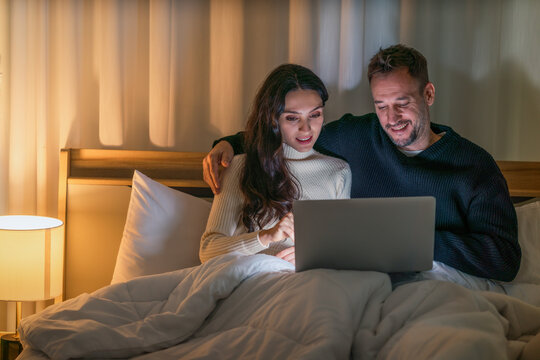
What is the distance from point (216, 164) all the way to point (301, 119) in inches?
13.4

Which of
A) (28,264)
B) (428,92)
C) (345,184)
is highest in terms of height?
(428,92)

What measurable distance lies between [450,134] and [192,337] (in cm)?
119

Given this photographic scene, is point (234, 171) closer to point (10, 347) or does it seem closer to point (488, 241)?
point (488, 241)

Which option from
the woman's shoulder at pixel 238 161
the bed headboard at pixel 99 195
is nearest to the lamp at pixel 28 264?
the bed headboard at pixel 99 195

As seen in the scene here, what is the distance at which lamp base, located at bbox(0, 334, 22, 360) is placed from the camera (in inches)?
80.1

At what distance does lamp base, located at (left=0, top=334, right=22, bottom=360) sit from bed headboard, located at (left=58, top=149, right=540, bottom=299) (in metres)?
0.34

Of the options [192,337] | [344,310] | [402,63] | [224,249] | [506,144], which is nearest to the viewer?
[344,310]

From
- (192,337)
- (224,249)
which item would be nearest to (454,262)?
(224,249)

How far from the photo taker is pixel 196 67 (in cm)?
242

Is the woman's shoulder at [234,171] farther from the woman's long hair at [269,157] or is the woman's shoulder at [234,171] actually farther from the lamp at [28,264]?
the lamp at [28,264]

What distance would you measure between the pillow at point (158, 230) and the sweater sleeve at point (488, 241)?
867mm

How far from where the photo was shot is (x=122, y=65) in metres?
2.43

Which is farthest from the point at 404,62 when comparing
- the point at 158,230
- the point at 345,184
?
the point at 158,230

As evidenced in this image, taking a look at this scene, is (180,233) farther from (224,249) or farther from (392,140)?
(392,140)
